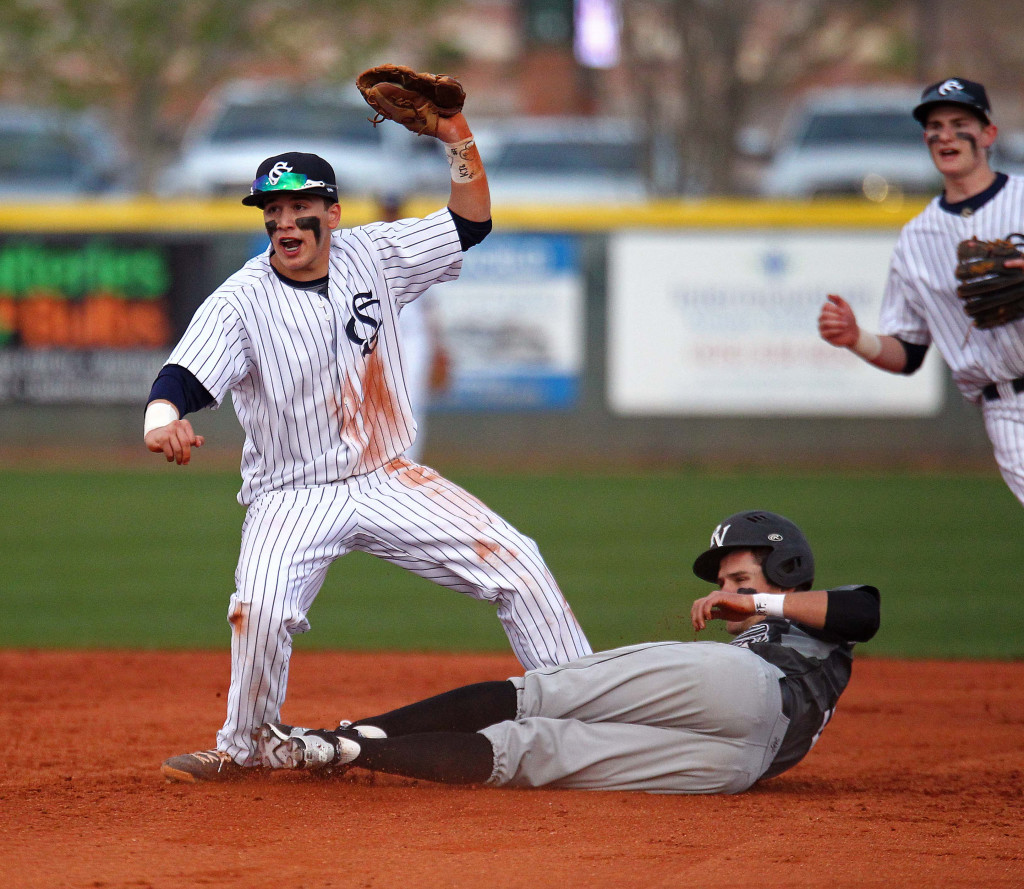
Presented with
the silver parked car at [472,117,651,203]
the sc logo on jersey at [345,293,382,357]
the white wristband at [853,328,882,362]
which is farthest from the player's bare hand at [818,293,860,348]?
the silver parked car at [472,117,651,203]

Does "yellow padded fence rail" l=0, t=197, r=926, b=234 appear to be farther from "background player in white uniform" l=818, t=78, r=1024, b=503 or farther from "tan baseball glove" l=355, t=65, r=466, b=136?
"tan baseball glove" l=355, t=65, r=466, b=136

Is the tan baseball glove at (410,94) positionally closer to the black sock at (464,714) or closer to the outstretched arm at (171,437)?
the outstretched arm at (171,437)

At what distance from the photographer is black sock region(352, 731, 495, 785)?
3.74 meters

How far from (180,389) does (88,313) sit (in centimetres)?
993

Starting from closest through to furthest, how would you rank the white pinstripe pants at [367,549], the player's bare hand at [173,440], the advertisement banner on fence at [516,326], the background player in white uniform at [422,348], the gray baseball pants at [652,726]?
the player's bare hand at [173,440]
the gray baseball pants at [652,726]
the white pinstripe pants at [367,549]
the background player in white uniform at [422,348]
the advertisement banner on fence at [516,326]

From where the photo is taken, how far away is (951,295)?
192 inches

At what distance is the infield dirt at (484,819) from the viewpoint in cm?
305

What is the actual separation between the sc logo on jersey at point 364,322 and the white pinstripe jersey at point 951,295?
1.97m

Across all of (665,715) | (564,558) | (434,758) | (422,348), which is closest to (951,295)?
(665,715)

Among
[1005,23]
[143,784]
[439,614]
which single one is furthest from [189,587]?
[1005,23]

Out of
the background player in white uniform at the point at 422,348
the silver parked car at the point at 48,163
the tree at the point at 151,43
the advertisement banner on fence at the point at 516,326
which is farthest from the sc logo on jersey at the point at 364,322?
the tree at the point at 151,43

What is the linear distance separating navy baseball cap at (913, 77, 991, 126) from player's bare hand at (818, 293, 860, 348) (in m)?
0.67

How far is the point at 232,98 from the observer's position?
16.6 meters

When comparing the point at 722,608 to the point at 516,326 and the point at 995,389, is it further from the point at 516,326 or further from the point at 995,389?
the point at 516,326
